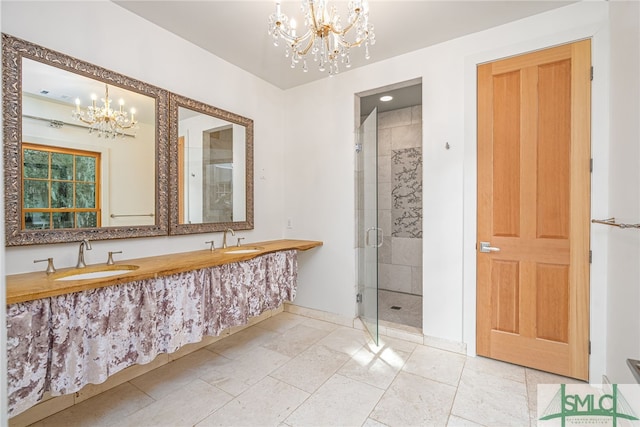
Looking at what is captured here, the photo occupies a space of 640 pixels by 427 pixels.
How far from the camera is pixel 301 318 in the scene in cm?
353

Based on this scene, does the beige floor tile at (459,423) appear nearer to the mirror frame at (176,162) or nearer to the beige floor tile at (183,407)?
the beige floor tile at (183,407)

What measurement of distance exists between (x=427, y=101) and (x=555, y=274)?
5.73 ft

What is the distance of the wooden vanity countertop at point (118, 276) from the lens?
1.50 meters

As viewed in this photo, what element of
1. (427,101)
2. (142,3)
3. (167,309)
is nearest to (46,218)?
(167,309)

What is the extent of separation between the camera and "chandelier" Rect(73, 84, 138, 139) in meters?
2.07

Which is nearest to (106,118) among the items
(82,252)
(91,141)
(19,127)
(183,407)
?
(91,141)

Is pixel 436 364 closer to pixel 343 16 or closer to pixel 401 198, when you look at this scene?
pixel 401 198

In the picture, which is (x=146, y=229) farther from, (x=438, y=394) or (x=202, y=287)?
(x=438, y=394)

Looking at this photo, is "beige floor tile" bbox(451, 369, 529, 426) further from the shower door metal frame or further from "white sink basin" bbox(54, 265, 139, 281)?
"white sink basin" bbox(54, 265, 139, 281)

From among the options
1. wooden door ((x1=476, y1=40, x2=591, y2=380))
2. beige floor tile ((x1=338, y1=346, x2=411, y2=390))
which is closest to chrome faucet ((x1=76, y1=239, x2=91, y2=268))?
beige floor tile ((x1=338, y1=346, x2=411, y2=390))

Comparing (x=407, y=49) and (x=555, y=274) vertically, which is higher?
(x=407, y=49)

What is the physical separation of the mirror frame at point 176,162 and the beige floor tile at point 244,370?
115cm

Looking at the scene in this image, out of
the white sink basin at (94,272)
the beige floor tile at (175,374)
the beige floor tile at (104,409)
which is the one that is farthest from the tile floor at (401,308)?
the white sink basin at (94,272)

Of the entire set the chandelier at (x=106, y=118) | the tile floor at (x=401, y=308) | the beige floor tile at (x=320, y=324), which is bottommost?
the beige floor tile at (x=320, y=324)
